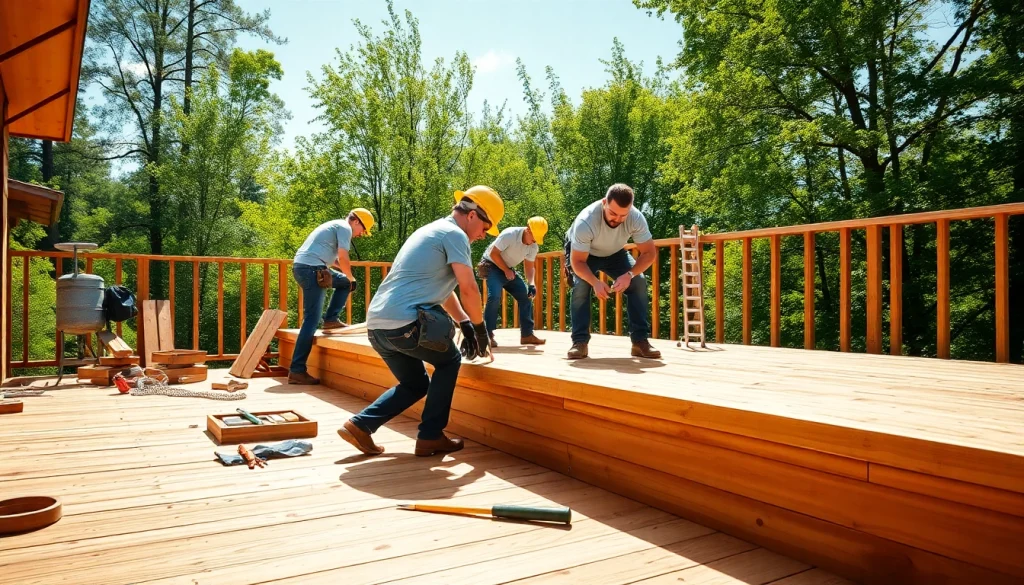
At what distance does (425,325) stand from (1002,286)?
3.42 m

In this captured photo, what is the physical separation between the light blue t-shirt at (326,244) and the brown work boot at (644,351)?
2.91 m

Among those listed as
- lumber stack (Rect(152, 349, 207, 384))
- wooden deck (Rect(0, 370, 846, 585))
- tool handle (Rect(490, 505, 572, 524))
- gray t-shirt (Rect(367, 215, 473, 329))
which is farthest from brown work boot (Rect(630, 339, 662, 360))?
lumber stack (Rect(152, 349, 207, 384))

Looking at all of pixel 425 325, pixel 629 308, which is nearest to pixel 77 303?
pixel 425 325

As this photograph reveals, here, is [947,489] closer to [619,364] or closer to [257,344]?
[619,364]

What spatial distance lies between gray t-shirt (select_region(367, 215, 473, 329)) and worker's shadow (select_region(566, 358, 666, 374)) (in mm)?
837

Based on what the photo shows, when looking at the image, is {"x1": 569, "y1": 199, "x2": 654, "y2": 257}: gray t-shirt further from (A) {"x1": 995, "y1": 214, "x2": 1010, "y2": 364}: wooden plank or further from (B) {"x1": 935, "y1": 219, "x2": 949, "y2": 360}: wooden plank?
(A) {"x1": 995, "y1": 214, "x2": 1010, "y2": 364}: wooden plank

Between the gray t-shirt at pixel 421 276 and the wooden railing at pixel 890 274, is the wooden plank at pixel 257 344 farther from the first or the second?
the wooden railing at pixel 890 274

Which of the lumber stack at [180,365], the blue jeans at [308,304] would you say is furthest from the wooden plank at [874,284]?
the lumber stack at [180,365]

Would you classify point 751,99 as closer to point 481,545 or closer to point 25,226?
point 481,545

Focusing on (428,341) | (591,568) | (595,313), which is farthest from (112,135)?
(591,568)

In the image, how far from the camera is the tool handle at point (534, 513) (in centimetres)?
209

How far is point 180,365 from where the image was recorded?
5.70 m

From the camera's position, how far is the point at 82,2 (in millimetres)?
3484

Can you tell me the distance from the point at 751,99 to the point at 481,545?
13126mm
